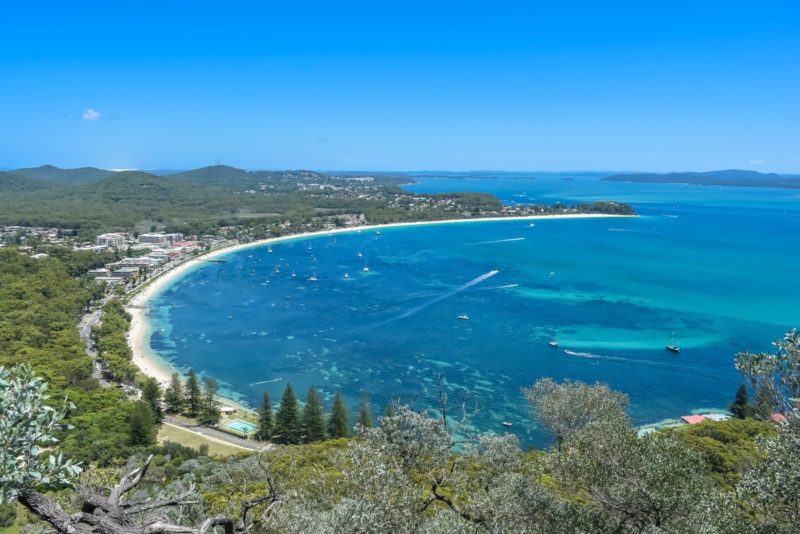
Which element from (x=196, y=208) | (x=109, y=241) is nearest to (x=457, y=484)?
(x=109, y=241)

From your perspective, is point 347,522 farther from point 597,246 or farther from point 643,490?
point 597,246

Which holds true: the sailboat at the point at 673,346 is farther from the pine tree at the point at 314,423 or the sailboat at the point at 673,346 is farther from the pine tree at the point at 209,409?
the pine tree at the point at 209,409

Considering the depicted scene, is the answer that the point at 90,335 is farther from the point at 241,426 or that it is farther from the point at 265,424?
the point at 265,424

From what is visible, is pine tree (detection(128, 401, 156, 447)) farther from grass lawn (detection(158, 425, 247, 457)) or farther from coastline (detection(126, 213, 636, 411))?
coastline (detection(126, 213, 636, 411))

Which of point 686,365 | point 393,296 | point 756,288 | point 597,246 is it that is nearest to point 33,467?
point 686,365

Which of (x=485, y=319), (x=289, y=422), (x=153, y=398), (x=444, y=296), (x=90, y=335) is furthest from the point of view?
(x=444, y=296)

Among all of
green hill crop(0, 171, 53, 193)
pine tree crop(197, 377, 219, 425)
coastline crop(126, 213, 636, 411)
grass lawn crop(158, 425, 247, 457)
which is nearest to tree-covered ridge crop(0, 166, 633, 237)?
green hill crop(0, 171, 53, 193)
